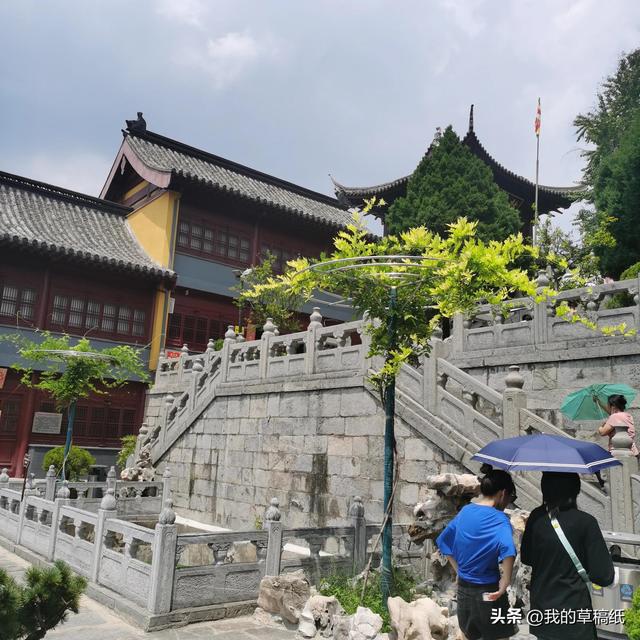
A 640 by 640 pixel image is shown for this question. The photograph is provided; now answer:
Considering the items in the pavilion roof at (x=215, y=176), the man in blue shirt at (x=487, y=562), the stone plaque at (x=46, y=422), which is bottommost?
the man in blue shirt at (x=487, y=562)

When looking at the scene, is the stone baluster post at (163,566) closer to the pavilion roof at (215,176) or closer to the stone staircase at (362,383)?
the stone staircase at (362,383)

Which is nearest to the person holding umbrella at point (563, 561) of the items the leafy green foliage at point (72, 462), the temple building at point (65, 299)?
the leafy green foliage at point (72, 462)

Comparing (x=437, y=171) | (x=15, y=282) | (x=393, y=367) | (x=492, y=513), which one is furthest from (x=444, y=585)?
(x=15, y=282)

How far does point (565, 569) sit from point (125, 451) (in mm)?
17035

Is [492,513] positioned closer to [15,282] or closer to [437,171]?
[437,171]

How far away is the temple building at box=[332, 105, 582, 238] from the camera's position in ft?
83.4

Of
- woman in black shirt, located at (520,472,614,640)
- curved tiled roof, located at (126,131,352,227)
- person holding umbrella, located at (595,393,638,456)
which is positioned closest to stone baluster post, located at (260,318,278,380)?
person holding umbrella, located at (595,393,638,456)

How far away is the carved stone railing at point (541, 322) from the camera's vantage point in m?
9.46

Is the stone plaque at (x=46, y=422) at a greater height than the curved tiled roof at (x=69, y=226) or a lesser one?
lesser

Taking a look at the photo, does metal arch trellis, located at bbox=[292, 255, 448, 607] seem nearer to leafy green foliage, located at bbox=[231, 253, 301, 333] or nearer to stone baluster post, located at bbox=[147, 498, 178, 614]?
stone baluster post, located at bbox=[147, 498, 178, 614]

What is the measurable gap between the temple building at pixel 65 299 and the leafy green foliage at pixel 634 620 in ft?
55.3

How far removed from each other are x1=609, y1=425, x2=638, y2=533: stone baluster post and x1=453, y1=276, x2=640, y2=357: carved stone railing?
2.68 metres

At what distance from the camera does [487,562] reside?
13.1ft

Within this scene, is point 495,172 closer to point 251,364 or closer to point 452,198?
point 452,198
